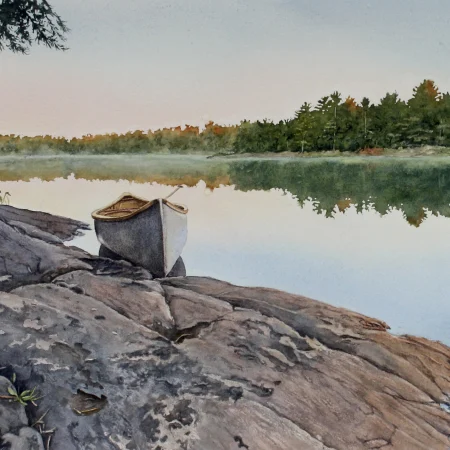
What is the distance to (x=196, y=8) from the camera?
3.42 metres

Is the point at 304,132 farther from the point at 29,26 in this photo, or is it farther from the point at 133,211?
the point at 29,26

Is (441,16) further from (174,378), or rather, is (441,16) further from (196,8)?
(174,378)

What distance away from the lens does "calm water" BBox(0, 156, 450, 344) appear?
3.00m

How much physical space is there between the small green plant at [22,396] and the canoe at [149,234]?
59.1 inches

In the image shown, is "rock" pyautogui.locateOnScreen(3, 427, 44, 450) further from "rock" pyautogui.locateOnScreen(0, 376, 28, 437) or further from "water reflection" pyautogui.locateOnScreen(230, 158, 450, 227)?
"water reflection" pyautogui.locateOnScreen(230, 158, 450, 227)

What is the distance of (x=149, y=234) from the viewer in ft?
10.7

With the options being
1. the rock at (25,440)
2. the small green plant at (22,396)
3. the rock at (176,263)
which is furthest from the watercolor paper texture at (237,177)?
the rock at (25,440)

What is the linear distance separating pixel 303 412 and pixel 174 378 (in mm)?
480

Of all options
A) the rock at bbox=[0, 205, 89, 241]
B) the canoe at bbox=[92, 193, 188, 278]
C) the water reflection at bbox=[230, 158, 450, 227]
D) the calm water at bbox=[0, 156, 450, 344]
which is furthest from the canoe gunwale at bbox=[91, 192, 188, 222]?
the water reflection at bbox=[230, 158, 450, 227]

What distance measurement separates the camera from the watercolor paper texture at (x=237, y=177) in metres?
2.42

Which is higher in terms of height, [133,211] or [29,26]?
[29,26]

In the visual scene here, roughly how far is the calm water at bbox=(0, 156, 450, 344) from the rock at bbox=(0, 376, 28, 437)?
162 cm

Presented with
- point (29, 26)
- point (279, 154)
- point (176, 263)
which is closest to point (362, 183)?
point (279, 154)

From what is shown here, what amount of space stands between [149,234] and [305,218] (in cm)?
110
